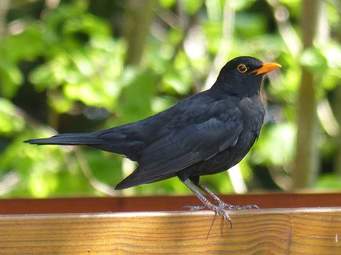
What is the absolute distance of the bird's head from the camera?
4281mm

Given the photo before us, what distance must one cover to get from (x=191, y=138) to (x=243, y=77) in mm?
561

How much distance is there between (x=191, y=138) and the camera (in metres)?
3.91

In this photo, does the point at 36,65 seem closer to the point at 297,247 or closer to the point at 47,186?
the point at 47,186

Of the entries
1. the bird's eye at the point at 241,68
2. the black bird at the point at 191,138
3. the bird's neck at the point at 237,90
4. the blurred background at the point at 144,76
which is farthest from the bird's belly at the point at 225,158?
the blurred background at the point at 144,76

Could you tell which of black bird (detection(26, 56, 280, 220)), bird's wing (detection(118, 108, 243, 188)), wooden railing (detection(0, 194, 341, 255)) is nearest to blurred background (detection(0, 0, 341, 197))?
black bird (detection(26, 56, 280, 220))

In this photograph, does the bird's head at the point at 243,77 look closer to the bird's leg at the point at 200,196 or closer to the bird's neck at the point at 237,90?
the bird's neck at the point at 237,90

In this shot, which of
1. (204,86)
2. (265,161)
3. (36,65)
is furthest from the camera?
(36,65)

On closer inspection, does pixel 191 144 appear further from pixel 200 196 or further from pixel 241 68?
pixel 241 68

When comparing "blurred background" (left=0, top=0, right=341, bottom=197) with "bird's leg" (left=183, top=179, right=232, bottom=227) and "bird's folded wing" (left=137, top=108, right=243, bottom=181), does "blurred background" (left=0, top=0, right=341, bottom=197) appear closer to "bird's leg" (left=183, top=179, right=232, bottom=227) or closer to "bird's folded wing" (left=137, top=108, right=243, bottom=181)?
"bird's folded wing" (left=137, top=108, right=243, bottom=181)

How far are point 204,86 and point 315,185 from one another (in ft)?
3.17

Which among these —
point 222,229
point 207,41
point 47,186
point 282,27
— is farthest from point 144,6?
point 222,229

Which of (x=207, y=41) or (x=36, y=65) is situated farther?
(x=36, y=65)

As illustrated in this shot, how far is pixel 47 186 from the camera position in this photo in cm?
557

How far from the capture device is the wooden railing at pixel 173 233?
2590 mm
